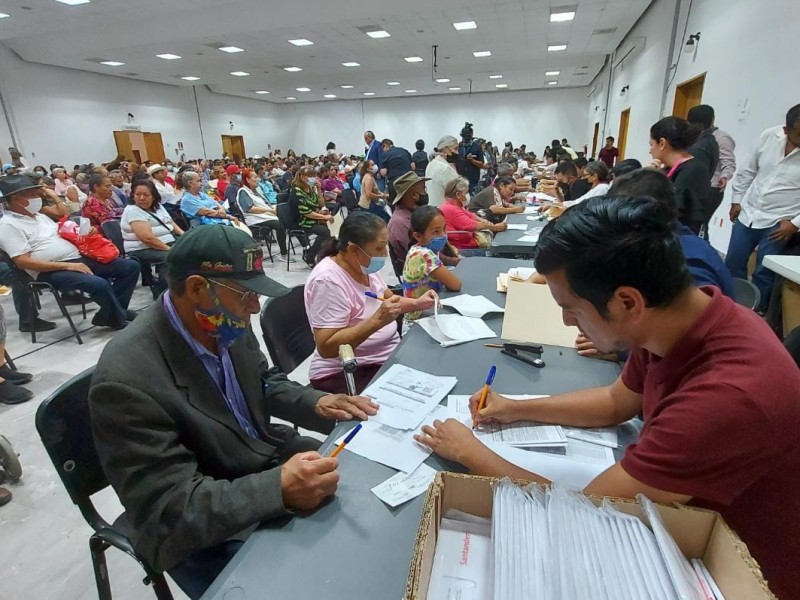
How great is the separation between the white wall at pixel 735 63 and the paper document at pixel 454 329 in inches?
125

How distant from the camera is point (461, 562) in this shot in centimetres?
64

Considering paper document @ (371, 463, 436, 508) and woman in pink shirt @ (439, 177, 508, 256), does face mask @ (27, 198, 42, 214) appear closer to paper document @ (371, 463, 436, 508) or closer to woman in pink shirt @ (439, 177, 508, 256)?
woman in pink shirt @ (439, 177, 508, 256)

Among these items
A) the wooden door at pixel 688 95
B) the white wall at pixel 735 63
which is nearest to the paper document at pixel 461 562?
the white wall at pixel 735 63

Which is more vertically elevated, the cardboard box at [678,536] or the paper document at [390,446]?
the cardboard box at [678,536]

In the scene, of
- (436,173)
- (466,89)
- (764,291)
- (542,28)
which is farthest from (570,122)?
(764,291)

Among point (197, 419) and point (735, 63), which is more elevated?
point (735, 63)

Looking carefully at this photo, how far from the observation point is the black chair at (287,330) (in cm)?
167

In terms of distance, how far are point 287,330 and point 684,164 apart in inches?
103

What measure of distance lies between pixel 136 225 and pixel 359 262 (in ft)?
10.5

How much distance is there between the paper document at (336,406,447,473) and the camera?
3.28 ft

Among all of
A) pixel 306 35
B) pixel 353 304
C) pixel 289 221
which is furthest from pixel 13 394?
pixel 306 35

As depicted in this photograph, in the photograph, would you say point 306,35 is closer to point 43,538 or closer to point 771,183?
point 771,183

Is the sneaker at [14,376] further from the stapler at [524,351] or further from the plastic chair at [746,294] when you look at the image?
the plastic chair at [746,294]

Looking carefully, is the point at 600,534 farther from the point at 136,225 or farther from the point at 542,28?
the point at 542,28
